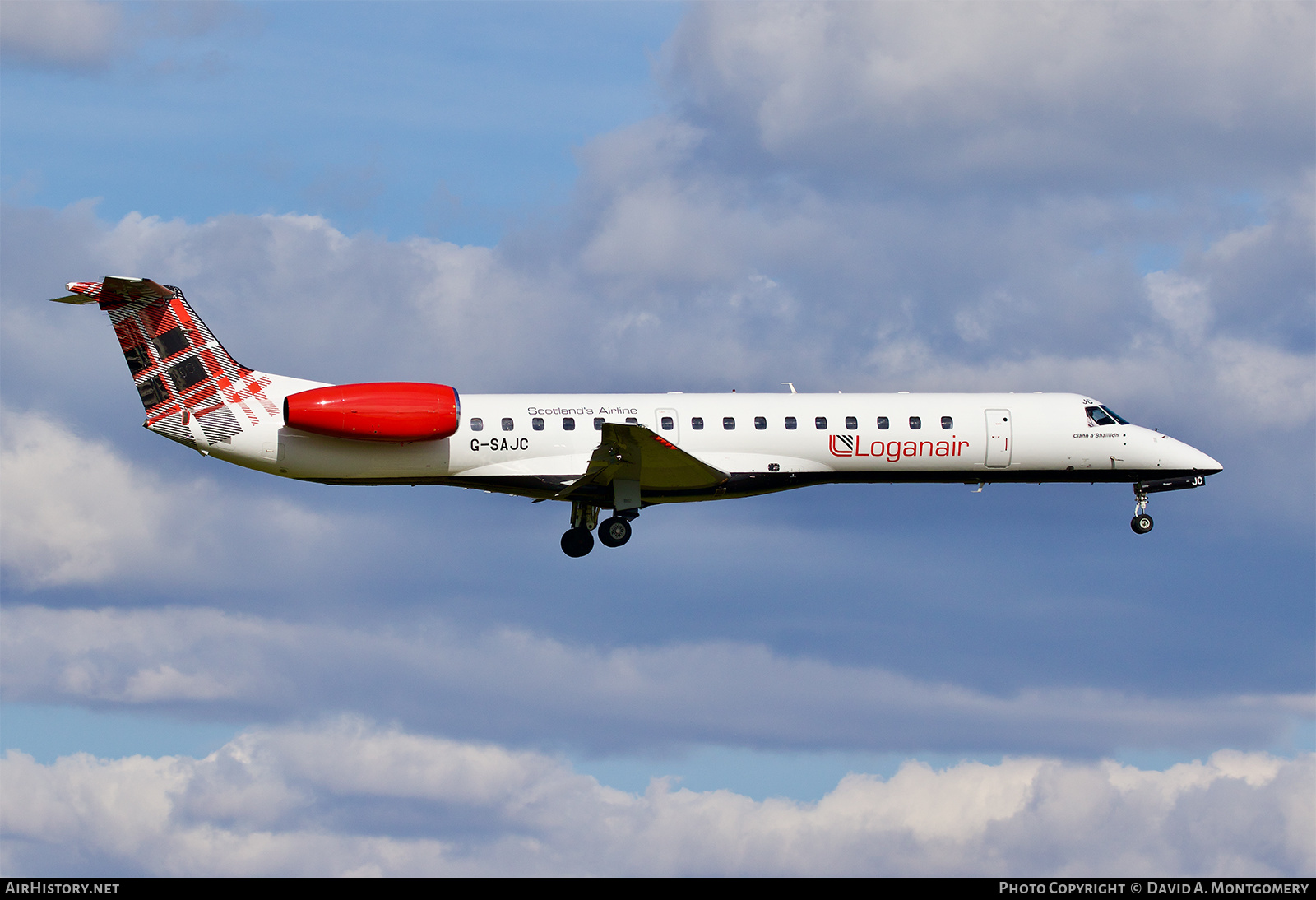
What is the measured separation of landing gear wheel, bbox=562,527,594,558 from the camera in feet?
137

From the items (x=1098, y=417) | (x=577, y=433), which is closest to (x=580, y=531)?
(x=577, y=433)

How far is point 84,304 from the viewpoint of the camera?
39.0 m

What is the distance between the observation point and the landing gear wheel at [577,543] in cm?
4178

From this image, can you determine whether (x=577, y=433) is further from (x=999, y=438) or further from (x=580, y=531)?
(x=999, y=438)

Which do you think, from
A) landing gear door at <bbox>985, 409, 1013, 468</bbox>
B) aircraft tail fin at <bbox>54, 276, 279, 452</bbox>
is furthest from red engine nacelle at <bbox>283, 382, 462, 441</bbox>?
landing gear door at <bbox>985, 409, 1013, 468</bbox>

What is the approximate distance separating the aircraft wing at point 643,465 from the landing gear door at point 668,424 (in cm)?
33

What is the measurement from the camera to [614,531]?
40.5 meters

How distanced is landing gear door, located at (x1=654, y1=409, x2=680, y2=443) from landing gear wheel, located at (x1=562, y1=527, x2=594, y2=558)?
13.0ft
